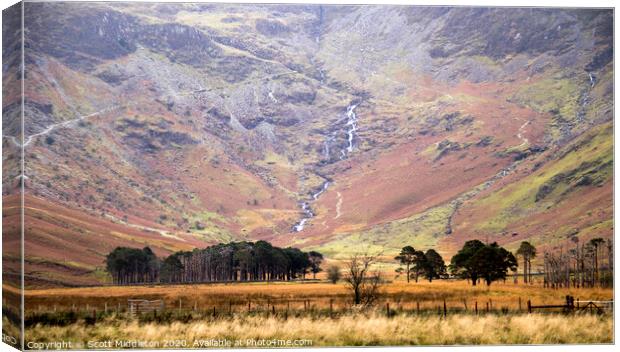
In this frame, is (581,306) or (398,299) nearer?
(581,306)

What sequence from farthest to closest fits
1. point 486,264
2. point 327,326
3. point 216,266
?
point 216,266 → point 486,264 → point 327,326

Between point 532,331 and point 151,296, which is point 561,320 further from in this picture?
point 151,296

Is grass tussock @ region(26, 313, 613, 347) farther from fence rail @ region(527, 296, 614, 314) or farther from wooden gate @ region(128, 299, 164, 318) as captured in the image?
wooden gate @ region(128, 299, 164, 318)

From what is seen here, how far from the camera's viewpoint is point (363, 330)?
39000 millimetres

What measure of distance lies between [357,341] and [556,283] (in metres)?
36.0

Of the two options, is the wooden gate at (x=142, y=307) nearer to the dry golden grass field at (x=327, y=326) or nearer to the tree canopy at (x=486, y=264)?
the dry golden grass field at (x=327, y=326)

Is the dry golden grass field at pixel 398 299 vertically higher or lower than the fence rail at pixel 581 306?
higher

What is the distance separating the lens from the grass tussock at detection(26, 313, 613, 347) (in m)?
38.1

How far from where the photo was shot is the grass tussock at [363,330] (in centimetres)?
3806

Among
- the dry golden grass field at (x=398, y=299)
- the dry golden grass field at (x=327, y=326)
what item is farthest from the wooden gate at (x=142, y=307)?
the dry golden grass field at (x=398, y=299)

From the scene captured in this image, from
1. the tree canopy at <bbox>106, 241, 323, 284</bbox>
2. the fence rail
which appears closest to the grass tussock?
the fence rail

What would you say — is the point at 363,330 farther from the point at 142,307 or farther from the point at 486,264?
the point at 486,264

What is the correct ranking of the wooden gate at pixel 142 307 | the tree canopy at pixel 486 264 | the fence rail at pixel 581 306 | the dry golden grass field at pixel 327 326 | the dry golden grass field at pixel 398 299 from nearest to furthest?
1. the dry golden grass field at pixel 327 326
2. the fence rail at pixel 581 306
3. the wooden gate at pixel 142 307
4. the dry golden grass field at pixel 398 299
5. the tree canopy at pixel 486 264

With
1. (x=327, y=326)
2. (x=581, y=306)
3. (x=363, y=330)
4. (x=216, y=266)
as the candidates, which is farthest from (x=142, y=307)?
(x=216, y=266)
